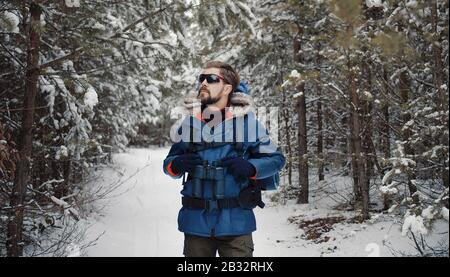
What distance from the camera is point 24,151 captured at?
5.64 meters

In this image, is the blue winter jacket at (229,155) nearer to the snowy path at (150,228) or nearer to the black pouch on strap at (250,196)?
the black pouch on strap at (250,196)

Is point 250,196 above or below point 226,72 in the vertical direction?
below

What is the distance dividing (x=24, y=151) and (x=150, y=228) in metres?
Result: 4.32

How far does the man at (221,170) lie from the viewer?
3213mm

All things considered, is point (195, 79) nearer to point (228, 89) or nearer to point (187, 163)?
point (228, 89)

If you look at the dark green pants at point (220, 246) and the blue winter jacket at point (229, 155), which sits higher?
the blue winter jacket at point (229, 155)

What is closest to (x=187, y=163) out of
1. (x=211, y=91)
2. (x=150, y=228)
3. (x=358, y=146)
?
(x=211, y=91)

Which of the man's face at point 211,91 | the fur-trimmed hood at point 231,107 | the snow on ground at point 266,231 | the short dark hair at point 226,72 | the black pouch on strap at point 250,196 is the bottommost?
the snow on ground at point 266,231

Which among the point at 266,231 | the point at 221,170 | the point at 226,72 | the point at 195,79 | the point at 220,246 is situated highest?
the point at 195,79

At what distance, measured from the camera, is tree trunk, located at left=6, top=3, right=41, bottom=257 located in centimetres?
543

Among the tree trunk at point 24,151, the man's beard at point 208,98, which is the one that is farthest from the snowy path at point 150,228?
the man's beard at point 208,98

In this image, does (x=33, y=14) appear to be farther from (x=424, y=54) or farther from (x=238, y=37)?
(x=238, y=37)

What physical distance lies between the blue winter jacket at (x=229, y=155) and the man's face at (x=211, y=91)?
136 millimetres

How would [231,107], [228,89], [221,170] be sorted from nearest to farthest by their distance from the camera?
[221,170] → [231,107] → [228,89]
